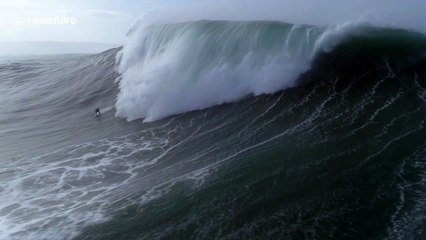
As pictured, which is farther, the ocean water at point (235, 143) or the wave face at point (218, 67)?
the wave face at point (218, 67)

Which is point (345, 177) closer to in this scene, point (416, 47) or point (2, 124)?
point (416, 47)

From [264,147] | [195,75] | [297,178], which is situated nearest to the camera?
[297,178]

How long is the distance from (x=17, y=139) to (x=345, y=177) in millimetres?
A: 9417

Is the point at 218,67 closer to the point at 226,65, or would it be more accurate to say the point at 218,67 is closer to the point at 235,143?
the point at 226,65

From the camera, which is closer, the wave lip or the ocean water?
the ocean water

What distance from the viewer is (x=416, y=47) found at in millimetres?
12289

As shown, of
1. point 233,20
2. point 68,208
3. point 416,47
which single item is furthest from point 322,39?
point 68,208

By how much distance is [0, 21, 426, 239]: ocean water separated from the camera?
6.13 metres

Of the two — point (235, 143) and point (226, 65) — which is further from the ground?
point (226, 65)

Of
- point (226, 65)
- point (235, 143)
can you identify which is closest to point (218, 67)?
point (226, 65)

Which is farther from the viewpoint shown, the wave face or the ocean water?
the wave face

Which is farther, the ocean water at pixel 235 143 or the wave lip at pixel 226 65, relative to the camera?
the wave lip at pixel 226 65

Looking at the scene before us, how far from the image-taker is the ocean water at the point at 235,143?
20.1 ft

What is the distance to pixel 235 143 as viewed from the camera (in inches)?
360
